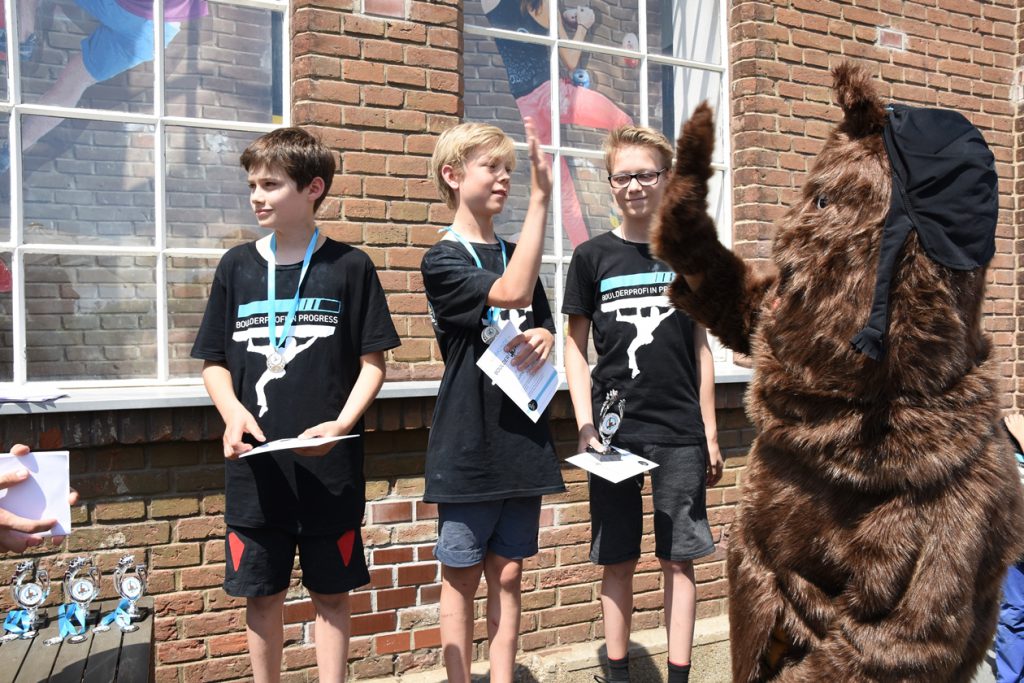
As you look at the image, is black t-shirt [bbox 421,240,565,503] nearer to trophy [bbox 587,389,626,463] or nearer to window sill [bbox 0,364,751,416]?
trophy [bbox 587,389,626,463]

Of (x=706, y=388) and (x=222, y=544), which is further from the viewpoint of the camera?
(x=222, y=544)

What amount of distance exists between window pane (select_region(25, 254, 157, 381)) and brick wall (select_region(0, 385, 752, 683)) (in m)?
0.33

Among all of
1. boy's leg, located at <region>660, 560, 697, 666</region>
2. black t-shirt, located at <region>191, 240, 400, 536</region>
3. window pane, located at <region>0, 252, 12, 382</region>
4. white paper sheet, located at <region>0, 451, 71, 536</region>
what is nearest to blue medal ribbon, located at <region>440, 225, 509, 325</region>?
black t-shirt, located at <region>191, 240, 400, 536</region>

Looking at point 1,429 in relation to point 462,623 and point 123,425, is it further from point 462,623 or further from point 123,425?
point 462,623

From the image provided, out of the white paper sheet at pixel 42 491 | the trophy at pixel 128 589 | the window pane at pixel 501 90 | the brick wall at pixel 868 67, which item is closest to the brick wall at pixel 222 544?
the trophy at pixel 128 589

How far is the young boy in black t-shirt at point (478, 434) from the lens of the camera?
2.70 meters

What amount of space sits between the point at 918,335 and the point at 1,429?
292 cm

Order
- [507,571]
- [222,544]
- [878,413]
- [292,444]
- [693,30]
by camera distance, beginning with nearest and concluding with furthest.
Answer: [878,413] → [292,444] → [507,571] → [222,544] → [693,30]

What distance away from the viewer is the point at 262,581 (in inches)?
105

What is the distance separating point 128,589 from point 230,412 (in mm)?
756

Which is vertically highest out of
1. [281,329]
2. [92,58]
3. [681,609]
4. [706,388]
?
[92,58]

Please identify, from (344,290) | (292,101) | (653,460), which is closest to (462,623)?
(653,460)

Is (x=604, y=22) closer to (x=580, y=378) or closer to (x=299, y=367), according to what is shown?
(x=580, y=378)

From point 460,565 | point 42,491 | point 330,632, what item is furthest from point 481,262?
point 42,491
